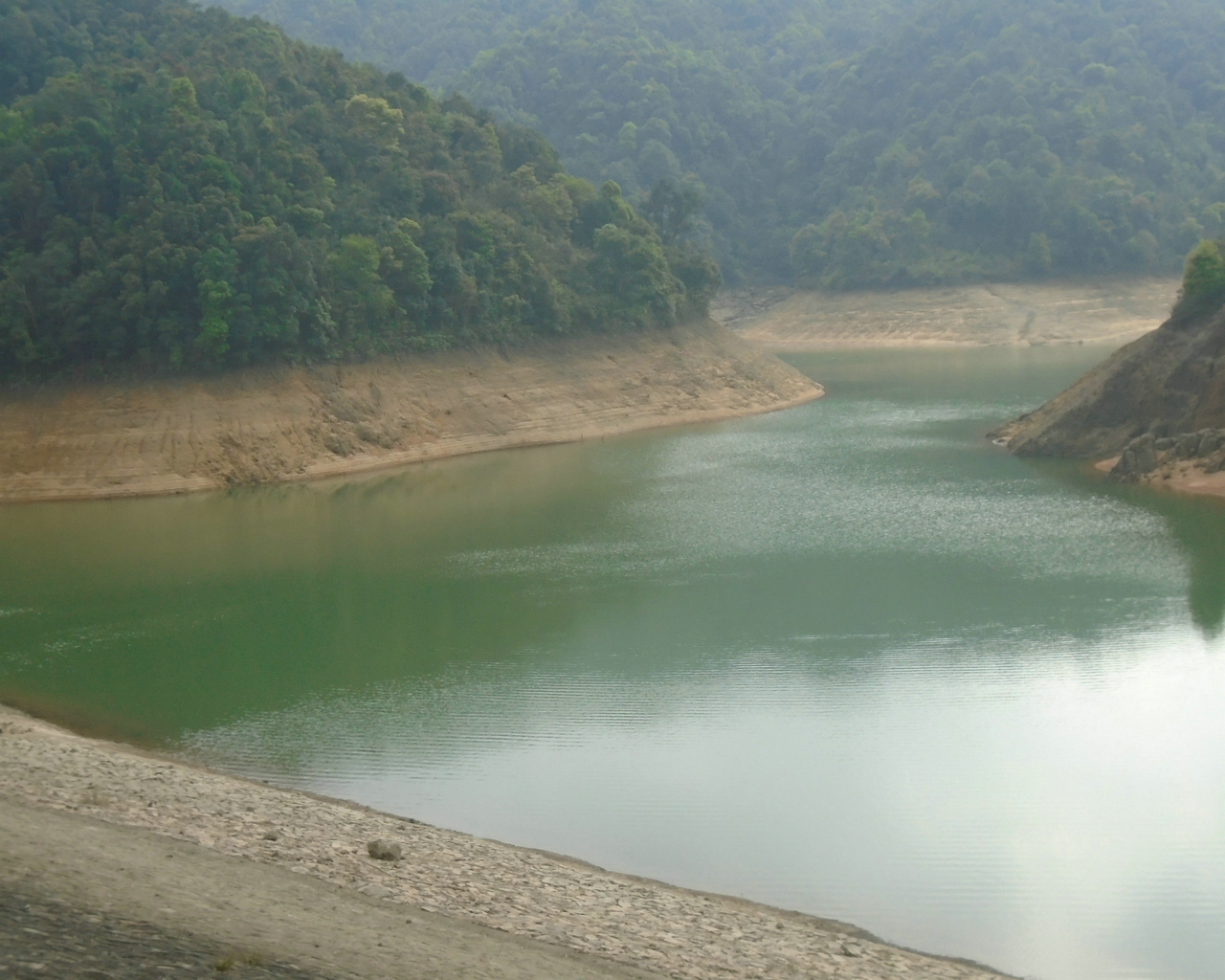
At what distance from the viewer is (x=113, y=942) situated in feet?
29.0

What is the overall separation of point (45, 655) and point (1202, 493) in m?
26.4

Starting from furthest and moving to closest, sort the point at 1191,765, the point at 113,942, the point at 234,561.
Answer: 1. the point at 234,561
2. the point at 1191,765
3. the point at 113,942

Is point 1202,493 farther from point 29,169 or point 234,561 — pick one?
point 29,169

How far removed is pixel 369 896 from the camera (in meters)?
11.1

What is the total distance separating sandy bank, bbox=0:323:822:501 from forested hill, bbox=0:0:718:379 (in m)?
1.17

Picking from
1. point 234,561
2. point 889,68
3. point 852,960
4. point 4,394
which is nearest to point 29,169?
point 4,394

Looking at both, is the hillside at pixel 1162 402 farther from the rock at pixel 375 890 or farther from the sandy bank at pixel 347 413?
the rock at pixel 375 890

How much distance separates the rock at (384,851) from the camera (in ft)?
39.7

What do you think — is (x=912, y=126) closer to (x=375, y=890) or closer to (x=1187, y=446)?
(x=1187, y=446)

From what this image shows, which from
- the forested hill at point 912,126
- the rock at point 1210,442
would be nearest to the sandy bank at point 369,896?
the rock at point 1210,442

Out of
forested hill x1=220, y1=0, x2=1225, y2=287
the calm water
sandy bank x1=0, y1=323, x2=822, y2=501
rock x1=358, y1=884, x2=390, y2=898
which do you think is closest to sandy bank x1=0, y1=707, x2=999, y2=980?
rock x1=358, y1=884, x2=390, y2=898

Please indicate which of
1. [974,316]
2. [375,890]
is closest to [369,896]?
[375,890]

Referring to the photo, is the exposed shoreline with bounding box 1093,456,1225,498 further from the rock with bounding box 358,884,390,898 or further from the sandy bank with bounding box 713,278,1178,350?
the sandy bank with bounding box 713,278,1178,350

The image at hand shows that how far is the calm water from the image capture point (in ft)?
41.6
